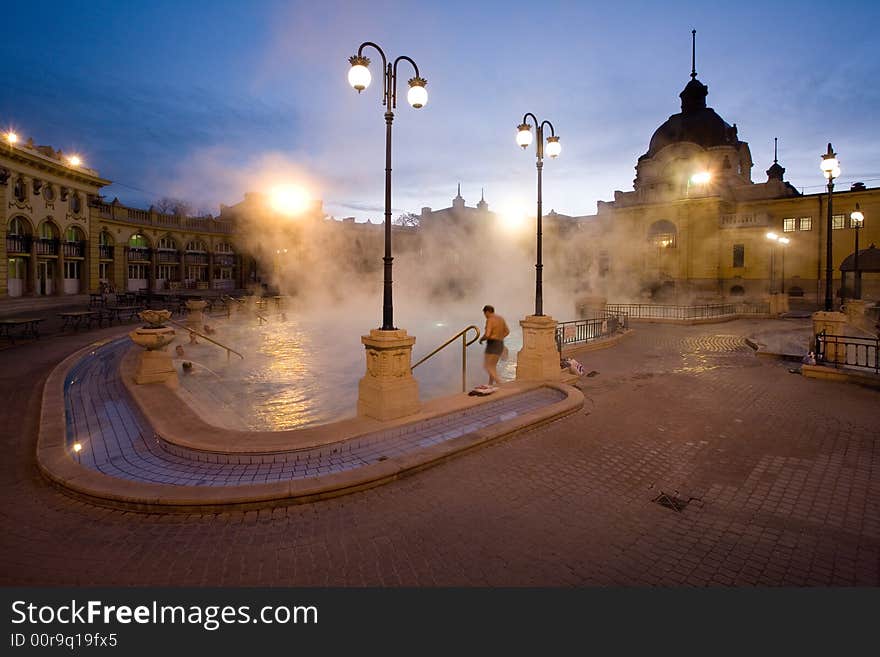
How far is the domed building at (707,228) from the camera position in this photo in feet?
101

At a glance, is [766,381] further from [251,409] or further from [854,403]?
[251,409]

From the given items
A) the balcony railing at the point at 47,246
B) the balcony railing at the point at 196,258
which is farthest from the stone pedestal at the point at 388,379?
the balcony railing at the point at 196,258

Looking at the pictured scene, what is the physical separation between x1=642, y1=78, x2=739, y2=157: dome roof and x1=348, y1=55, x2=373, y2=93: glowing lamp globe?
36.2 m

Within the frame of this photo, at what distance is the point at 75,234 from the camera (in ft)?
92.9

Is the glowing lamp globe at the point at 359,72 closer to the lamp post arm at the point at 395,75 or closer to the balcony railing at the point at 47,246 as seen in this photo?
the lamp post arm at the point at 395,75

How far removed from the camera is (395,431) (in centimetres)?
521

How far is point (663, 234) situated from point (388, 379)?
114ft

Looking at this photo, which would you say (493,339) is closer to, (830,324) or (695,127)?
(830,324)

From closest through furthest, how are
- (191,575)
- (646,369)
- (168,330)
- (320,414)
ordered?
(191,575) → (320,414) → (168,330) → (646,369)

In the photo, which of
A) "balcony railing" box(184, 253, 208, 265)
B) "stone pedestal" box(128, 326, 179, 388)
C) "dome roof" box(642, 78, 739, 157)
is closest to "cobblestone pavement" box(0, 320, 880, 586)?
"stone pedestal" box(128, 326, 179, 388)

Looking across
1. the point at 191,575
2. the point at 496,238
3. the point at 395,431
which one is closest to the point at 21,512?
the point at 191,575

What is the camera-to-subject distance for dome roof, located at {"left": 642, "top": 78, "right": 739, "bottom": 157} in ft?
116

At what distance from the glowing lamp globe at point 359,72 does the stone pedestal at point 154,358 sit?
473 cm

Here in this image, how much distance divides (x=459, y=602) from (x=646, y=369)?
808cm
